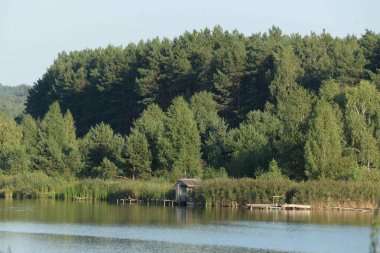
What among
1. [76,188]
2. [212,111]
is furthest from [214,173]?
[212,111]

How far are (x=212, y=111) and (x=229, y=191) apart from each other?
26.8m

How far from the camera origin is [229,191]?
165 ft

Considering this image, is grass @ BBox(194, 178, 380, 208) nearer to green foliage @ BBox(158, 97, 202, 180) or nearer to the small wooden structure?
the small wooden structure

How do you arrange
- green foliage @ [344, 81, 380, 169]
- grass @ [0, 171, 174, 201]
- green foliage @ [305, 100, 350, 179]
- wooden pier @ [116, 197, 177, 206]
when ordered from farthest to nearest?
grass @ [0, 171, 174, 201] < green foliage @ [344, 81, 380, 169] < wooden pier @ [116, 197, 177, 206] < green foliage @ [305, 100, 350, 179]

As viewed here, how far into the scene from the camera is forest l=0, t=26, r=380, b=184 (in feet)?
185

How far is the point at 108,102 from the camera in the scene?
311 ft

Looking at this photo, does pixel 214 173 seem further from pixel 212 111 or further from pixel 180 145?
pixel 212 111

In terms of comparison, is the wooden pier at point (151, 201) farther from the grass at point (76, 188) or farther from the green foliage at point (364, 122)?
the green foliage at point (364, 122)

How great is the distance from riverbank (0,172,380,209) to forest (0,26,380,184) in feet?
10.9

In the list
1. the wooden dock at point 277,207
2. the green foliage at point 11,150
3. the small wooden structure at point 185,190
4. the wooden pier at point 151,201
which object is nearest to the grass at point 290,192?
the wooden dock at point 277,207

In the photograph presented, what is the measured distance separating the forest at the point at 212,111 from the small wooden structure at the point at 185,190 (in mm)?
3625

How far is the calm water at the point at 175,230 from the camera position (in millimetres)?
32812

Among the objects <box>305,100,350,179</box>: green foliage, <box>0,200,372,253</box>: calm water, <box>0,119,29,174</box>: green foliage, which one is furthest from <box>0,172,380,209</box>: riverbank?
<box>0,119,29,174</box>: green foliage

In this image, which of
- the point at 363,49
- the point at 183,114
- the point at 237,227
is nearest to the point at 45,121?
the point at 183,114
